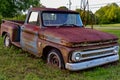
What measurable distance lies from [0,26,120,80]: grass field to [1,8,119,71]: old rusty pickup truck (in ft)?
0.65

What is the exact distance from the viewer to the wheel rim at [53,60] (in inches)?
258

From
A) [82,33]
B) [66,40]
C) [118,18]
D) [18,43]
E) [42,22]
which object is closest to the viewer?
[66,40]

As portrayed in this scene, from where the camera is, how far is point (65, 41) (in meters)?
6.02

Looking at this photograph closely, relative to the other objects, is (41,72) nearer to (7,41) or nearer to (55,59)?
(55,59)

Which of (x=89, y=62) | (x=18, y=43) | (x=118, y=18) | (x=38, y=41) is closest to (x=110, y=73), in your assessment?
(x=89, y=62)

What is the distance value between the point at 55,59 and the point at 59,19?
1370 millimetres

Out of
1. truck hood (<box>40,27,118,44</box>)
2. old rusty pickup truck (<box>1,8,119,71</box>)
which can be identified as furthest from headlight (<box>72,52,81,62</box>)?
truck hood (<box>40,27,118,44</box>)

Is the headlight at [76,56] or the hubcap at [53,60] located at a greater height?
the headlight at [76,56]

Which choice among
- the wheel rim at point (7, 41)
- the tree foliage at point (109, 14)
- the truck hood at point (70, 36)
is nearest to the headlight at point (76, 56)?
the truck hood at point (70, 36)

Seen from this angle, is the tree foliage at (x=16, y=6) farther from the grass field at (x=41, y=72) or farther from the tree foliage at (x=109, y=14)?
the tree foliage at (x=109, y=14)

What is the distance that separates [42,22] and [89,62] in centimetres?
185

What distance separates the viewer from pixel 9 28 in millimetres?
9133

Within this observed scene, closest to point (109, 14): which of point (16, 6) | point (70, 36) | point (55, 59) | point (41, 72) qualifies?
point (16, 6)

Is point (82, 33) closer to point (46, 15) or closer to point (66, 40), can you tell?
point (66, 40)
